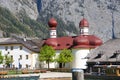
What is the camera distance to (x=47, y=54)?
10781 centimetres

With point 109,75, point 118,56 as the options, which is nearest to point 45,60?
point 118,56

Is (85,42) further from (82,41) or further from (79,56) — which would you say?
(79,56)

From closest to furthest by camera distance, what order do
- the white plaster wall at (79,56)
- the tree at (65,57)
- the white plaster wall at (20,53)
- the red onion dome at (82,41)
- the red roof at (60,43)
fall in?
1. the white plaster wall at (79,56)
2. the red onion dome at (82,41)
3. the tree at (65,57)
4. the white plaster wall at (20,53)
5. the red roof at (60,43)

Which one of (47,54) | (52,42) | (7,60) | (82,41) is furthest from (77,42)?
(7,60)

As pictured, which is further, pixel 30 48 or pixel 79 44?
pixel 30 48

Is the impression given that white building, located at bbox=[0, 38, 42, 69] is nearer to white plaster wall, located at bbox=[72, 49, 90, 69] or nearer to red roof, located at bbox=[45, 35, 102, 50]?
red roof, located at bbox=[45, 35, 102, 50]

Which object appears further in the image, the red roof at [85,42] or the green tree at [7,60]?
the green tree at [7,60]

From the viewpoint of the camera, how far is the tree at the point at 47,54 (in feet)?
355

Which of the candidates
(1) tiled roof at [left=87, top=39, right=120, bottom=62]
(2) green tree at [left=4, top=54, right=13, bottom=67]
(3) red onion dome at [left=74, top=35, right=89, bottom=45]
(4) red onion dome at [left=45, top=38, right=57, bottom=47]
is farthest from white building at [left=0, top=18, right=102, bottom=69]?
(1) tiled roof at [left=87, top=39, right=120, bottom=62]

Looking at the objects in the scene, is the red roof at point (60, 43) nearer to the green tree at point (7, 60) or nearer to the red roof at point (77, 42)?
the red roof at point (77, 42)

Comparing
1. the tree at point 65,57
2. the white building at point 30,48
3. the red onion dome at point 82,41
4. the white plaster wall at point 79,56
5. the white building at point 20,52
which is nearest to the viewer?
the white plaster wall at point 79,56

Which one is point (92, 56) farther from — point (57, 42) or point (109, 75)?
point (57, 42)

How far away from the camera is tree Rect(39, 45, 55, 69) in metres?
108

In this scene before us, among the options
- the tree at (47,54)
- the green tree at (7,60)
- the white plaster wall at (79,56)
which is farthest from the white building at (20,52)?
the white plaster wall at (79,56)
